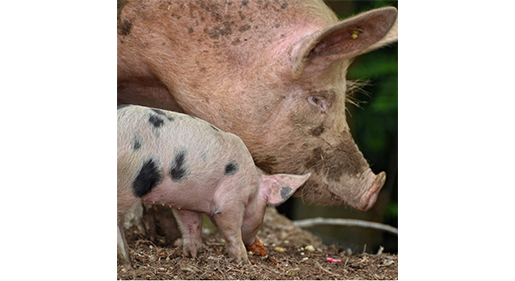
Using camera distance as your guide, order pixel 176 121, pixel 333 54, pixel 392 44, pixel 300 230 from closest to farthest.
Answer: pixel 176 121, pixel 333 54, pixel 392 44, pixel 300 230

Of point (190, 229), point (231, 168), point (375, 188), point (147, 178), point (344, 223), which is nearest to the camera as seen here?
point (147, 178)

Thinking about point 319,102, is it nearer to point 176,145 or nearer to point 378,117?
point 378,117

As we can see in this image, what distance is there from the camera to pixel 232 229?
279 centimetres

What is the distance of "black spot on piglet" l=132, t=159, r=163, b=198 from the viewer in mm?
2383

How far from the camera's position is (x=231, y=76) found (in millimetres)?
3152

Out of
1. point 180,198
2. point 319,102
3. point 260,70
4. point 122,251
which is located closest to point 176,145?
point 180,198

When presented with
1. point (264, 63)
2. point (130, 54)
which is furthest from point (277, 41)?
point (130, 54)

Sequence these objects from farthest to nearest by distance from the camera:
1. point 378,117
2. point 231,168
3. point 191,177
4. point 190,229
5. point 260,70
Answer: point 378,117 < point 260,70 < point 190,229 < point 231,168 < point 191,177

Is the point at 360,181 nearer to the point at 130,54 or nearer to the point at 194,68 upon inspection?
the point at 194,68

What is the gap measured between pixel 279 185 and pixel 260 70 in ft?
2.13

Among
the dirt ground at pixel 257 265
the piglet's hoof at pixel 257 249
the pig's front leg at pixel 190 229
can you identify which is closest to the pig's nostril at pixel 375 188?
the dirt ground at pixel 257 265

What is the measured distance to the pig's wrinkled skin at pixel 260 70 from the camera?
10.2ft
